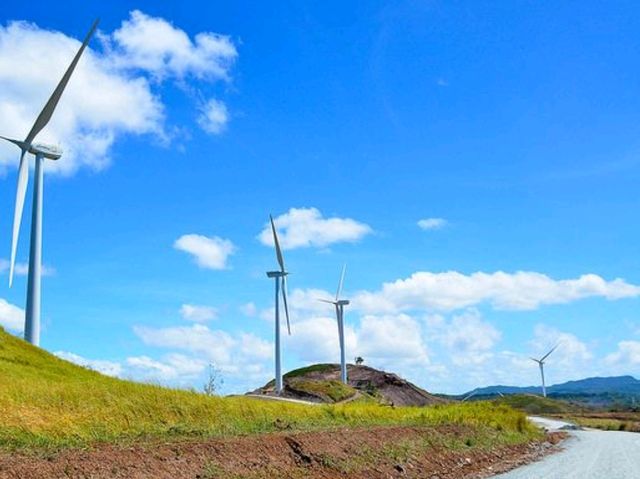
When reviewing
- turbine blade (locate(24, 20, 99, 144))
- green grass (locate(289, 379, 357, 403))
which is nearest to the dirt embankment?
turbine blade (locate(24, 20, 99, 144))

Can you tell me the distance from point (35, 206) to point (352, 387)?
4777 centimetres

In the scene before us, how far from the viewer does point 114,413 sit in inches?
958

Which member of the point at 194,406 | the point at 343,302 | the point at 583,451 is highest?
the point at 343,302

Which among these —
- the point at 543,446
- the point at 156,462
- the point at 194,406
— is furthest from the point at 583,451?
the point at 156,462

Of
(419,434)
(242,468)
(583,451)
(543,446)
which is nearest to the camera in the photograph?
(242,468)

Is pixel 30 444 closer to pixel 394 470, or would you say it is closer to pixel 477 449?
pixel 394 470

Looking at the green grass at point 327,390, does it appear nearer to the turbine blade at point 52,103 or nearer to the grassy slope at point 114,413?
the grassy slope at point 114,413

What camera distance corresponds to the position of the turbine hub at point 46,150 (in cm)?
4672

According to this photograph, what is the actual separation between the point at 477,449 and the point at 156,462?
20.2 meters

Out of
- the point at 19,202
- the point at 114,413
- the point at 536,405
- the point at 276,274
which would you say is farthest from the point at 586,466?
the point at 536,405

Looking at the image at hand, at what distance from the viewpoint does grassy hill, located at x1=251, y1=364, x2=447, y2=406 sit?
70.2 m

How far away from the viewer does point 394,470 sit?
82.7 ft

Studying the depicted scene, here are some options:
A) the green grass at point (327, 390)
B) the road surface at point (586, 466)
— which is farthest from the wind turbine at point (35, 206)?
the green grass at point (327, 390)

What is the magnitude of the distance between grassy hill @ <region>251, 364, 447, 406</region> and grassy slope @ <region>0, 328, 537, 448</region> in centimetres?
2891
